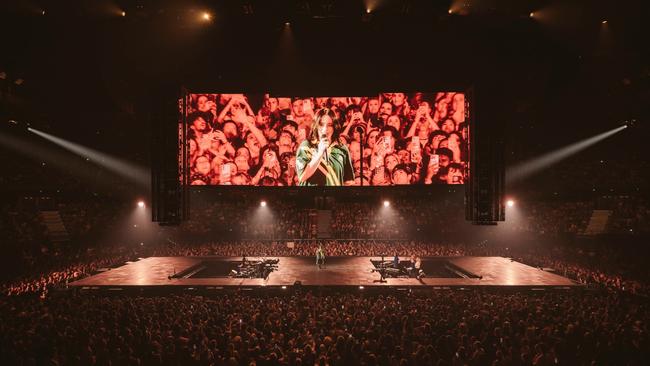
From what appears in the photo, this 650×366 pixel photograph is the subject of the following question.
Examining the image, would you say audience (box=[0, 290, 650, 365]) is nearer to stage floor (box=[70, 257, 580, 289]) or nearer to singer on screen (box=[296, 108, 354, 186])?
stage floor (box=[70, 257, 580, 289])

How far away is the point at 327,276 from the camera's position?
16.5m

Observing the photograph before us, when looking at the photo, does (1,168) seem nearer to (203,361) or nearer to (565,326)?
(203,361)

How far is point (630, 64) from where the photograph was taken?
55.8ft

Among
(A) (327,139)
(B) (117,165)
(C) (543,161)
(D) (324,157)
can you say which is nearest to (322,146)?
(A) (327,139)

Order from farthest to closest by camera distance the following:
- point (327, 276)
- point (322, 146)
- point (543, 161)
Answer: point (543, 161), point (322, 146), point (327, 276)

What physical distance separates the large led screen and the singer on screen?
0.18 feet

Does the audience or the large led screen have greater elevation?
the large led screen

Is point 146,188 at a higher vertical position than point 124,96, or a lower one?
lower

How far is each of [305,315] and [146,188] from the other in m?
22.2

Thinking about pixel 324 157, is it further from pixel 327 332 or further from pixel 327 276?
pixel 327 332

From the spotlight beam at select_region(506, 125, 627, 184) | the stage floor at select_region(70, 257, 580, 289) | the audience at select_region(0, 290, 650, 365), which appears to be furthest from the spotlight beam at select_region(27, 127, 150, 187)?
the spotlight beam at select_region(506, 125, 627, 184)

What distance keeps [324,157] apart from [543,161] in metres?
15.3

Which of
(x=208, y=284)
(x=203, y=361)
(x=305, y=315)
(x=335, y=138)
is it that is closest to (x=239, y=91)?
(x=335, y=138)

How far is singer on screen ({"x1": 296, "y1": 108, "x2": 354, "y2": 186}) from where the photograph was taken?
21.8 m
